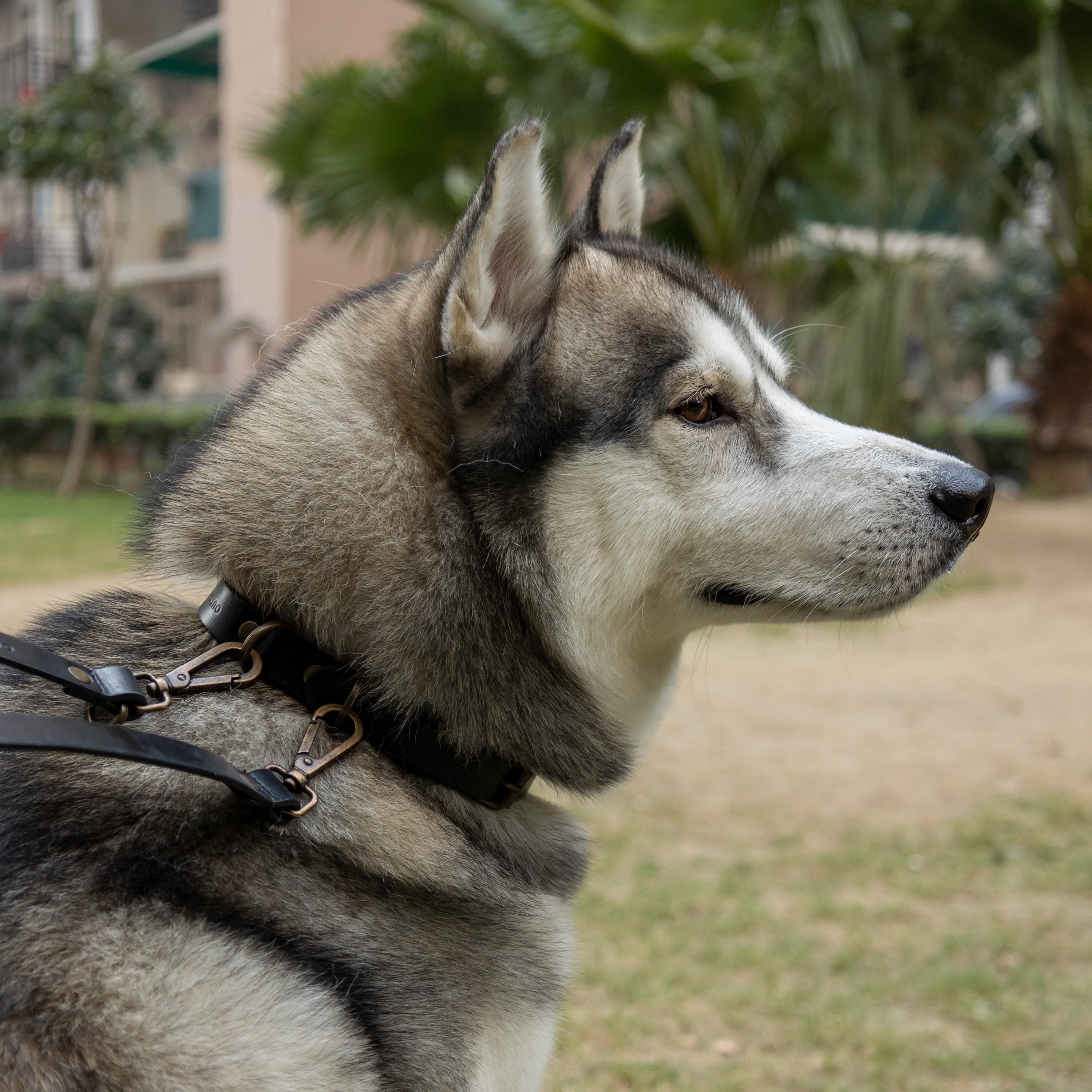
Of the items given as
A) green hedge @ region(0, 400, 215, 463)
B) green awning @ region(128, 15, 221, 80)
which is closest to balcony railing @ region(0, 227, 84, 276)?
green awning @ region(128, 15, 221, 80)

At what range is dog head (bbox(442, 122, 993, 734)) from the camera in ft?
6.95

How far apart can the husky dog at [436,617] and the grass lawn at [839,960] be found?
715 mm

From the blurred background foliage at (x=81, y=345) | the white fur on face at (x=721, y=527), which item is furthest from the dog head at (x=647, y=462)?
the blurred background foliage at (x=81, y=345)

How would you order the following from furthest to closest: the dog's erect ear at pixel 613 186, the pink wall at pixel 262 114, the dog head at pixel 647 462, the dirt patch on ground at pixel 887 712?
1. the pink wall at pixel 262 114
2. the dirt patch on ground at pixel 887 712
3. the dog's erect ear at pixel 613 186
4. the dog head at pixel 647 462

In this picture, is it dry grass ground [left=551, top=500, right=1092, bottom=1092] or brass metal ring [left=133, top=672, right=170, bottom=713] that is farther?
dry grass ground [left=551, top=500, right=1092, bottom=1092]

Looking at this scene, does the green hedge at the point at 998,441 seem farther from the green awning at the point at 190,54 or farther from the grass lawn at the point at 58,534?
the green awning at the point at 190,54

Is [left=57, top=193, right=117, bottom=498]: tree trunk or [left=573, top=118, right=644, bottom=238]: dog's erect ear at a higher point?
[left=573, top=118, right=644, bottom=238]: dog's erect ear

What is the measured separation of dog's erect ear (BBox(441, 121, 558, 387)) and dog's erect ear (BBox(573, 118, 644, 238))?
347 millimetres

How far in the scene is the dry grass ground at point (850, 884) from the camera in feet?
11.2

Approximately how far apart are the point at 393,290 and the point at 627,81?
7693 mm

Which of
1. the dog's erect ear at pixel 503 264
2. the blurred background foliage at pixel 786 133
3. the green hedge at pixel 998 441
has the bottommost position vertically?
the green hedge at pixel 998 441

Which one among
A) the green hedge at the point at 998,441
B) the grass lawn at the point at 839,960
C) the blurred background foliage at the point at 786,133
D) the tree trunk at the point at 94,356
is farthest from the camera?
the tree trunk at the point at 94,356

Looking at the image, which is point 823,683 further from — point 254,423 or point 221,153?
point 221,153

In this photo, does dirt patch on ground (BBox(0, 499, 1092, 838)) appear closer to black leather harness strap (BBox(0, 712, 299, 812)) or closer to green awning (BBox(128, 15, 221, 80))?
black leather harness strap (BBox(0, 712, 299, 812))
